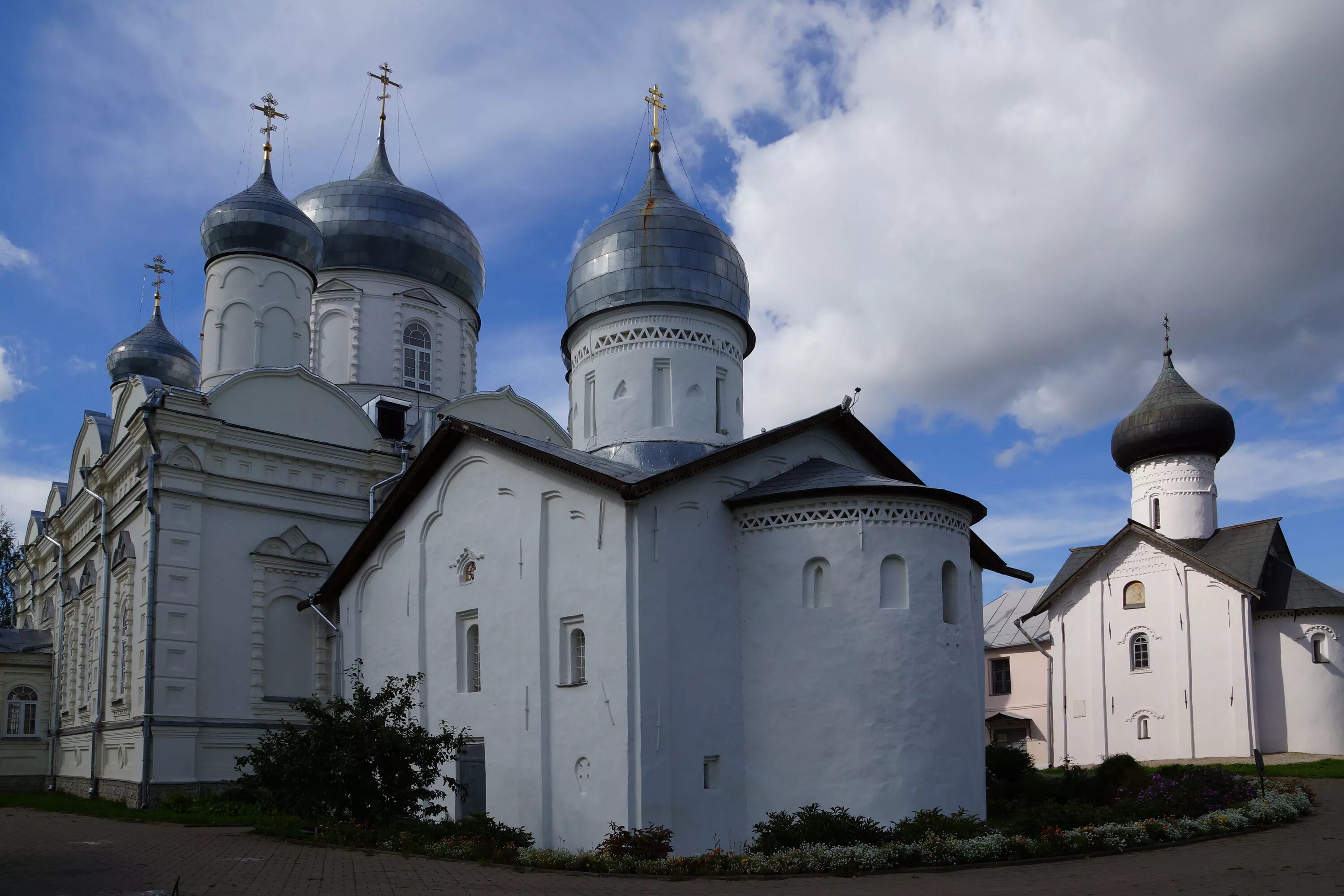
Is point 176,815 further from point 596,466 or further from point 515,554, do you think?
point 596,466

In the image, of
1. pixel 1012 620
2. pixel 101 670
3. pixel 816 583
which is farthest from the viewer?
pixel 1012 620

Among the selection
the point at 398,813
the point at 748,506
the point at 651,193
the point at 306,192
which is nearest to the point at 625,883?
the point at 398,813

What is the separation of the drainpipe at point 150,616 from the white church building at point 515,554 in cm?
5

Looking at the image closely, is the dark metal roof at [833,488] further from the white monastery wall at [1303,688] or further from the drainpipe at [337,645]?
the white monastery wall at [1303,688]

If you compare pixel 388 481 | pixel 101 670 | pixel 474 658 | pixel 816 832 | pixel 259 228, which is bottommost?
pixel 816 832

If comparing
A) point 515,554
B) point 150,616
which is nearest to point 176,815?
point 150,616

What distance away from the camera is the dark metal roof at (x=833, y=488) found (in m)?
13.3

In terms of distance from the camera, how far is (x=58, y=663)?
885 inches

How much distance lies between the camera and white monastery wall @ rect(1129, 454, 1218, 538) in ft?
90.3

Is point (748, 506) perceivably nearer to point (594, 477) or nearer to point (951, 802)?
point (594, 477)

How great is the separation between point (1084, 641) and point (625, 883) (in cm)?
1901

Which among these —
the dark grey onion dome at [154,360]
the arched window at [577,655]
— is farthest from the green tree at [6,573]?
the arched window at [577,655]

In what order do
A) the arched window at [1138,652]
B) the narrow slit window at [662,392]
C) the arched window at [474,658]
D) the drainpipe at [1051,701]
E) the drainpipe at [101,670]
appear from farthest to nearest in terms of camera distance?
the drainpipe at [1051,701] → the arched window at [1138,652] → the drainpipe at [101,670] → the narrow slit window at [662,392] → the arched window at [474,658]

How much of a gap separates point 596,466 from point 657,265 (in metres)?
3.97
